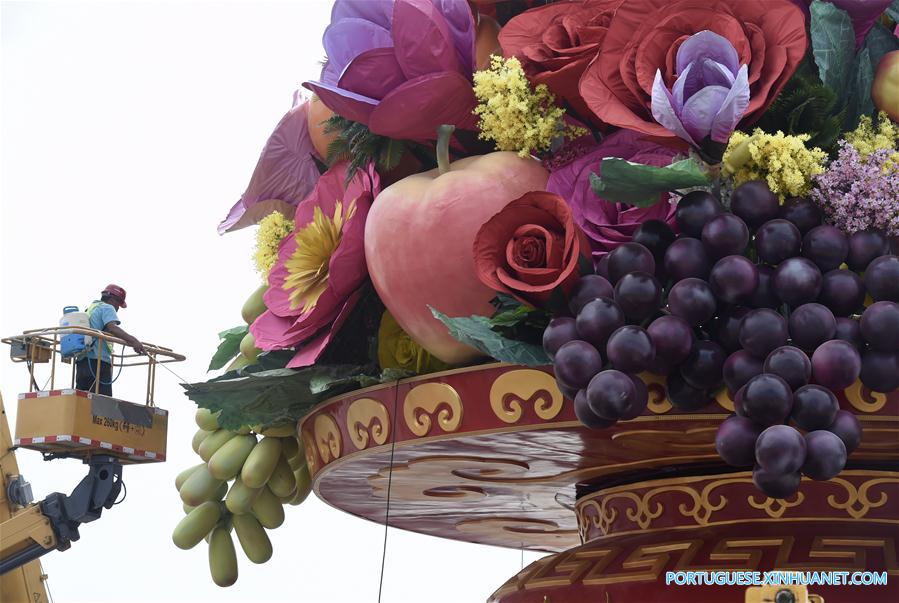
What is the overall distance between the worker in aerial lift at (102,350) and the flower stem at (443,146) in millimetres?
2103

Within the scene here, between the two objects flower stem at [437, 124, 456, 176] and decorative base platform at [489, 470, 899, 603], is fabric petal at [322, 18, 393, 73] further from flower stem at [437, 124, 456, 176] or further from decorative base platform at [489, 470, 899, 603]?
decorative base platform at [489, 470, 899, 603]

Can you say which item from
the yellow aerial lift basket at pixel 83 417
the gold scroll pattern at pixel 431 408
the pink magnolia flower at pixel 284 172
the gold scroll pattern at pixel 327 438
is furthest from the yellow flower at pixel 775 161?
the yellow aerial lift basket at pixel 83 417

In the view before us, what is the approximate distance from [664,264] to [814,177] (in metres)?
0.30

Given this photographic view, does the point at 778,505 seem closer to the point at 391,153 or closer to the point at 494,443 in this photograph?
the point at 494,443

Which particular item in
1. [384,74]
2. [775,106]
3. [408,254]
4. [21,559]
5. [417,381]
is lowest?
[21,559]

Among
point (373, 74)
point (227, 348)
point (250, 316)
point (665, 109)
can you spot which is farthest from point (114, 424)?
point (665, 109)

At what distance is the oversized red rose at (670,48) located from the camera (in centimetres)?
200

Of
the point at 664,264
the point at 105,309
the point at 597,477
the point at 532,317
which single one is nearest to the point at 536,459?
the point at 597,477

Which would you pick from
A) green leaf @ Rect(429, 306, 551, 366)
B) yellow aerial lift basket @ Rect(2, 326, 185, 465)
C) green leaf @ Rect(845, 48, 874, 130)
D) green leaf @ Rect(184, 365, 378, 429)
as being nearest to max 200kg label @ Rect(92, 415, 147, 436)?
yellow aerial lift basket @ Rect(2, 326, 185, 465)

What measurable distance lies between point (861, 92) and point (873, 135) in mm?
100

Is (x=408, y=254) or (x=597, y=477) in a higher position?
(x=408, y=254)

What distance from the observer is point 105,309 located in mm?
4160

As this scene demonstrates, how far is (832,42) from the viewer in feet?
6.97

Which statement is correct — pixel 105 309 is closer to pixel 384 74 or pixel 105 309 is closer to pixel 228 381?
pixel 228 381
